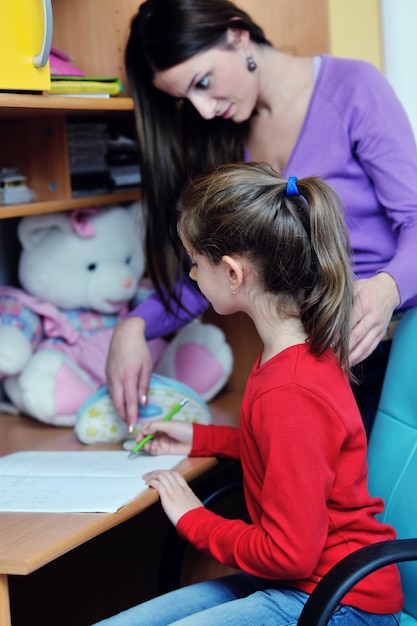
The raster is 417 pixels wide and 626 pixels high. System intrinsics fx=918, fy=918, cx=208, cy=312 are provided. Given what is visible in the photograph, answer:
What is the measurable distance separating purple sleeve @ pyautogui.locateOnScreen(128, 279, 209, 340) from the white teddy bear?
199mm

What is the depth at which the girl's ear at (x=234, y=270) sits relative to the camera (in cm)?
129

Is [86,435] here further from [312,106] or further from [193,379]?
[312,106]

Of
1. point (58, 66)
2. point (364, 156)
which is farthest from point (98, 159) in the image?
point (364, 156)

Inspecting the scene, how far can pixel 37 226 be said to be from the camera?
77.7 inches

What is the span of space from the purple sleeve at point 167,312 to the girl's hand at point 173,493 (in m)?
0.40

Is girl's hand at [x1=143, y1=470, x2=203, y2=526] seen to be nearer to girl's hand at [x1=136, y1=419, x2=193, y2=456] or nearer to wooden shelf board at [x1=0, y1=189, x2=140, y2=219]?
girl's hand at [x1=136, y1=419, x2=193, y2=456]

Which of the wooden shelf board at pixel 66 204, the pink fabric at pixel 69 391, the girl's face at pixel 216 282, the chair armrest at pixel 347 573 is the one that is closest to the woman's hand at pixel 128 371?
the pink fabric at pixel 69 391

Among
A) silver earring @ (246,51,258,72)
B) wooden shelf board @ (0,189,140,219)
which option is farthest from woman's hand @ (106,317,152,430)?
silver earring @ (246,51,258,72)

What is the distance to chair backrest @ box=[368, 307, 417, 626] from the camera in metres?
1.45

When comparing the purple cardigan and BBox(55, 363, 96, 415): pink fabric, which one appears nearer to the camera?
the purple cardigan

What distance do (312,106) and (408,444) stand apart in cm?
64

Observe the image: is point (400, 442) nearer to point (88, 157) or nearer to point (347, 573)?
point (347, 573)

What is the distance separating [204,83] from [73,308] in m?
0.64

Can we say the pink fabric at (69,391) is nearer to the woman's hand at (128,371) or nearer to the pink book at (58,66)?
the woman's hand at (128,371)
